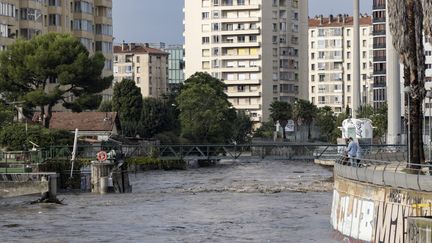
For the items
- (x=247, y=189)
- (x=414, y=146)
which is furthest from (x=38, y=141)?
(x=414, y=146)

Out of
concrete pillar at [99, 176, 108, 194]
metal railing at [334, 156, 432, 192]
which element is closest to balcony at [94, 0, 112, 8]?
concrete pillar at [99, 176, 108, 194]

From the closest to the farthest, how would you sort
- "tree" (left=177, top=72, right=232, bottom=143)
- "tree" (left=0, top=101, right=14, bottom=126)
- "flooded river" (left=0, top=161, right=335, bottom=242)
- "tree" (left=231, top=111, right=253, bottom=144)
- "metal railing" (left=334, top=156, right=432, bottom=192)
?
"metal railing" (left=334, top=156, right=432, bottom=192)
"flooded river" (left=0, top=161, right=335, bottom=242)
"tree" (left=0, top=101, right=14, bottom=126)
"tree" (left=177, top=72, right=232, bottom=143)
"tree" (left=231, top=111, right=253, bottom=144)

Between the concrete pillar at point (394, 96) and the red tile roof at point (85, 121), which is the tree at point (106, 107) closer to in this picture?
the red tile roof at point (85, 121)

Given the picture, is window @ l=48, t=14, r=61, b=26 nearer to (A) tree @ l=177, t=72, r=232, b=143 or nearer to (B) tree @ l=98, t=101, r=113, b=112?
(A) tree @ l=177, t=72, r=232, b=143

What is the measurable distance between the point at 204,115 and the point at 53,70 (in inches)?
1977

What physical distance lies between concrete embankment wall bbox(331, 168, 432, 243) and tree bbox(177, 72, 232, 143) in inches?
4300

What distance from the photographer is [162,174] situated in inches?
4719

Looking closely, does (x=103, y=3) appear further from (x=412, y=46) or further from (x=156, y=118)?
(x=412, y=46)

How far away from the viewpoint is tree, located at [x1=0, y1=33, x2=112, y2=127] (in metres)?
113

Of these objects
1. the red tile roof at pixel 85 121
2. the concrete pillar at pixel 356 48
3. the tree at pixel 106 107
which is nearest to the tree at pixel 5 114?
the red tile roof at pixel 85 121

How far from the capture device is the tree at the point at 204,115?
159375 millimetres

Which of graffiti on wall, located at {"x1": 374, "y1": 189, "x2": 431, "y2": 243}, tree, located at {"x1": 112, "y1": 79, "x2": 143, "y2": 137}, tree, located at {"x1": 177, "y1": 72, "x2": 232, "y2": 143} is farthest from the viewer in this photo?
tree, located at {"x1": 112, "y1": 79, "x2": 143, "y2": 137}

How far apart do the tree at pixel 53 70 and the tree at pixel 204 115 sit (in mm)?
44421

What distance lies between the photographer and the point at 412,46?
46219mm
